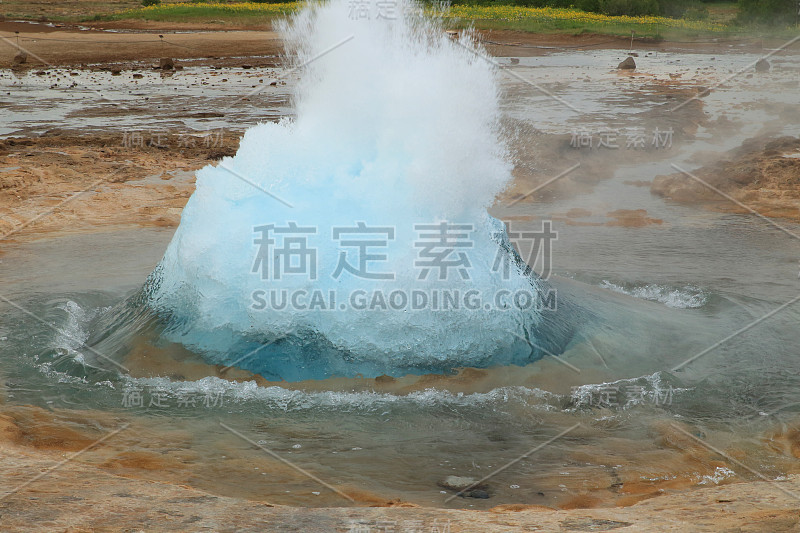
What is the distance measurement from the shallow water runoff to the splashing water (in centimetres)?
1

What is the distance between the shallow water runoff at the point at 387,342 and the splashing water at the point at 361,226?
1 cm

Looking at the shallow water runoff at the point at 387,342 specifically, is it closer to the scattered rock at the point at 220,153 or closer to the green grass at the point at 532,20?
the scattered rock at the point at 220,153

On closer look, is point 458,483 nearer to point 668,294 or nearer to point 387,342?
point 387,342

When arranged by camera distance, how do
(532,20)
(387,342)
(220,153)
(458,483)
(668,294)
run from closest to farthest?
(458,483), (387,342), (668,294), (220,153), (532,20)

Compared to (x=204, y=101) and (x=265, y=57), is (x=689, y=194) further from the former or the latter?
(x=265, y=57)

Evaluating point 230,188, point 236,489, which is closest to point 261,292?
point 230,188

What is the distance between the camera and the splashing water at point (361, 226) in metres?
4.02

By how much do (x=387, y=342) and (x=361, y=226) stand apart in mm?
625

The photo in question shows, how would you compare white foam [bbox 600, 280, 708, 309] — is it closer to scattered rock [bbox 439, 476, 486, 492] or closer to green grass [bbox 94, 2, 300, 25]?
scattered rock [bbox 439, 476, 486, 492]

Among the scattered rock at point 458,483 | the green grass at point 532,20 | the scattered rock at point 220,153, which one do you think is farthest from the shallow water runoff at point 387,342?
the green grass at point 532,20

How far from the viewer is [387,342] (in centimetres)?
401

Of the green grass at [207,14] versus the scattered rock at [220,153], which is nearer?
the scattered rock at [220,153]

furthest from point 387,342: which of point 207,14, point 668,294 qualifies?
point 207,14

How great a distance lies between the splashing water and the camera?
4020mm
